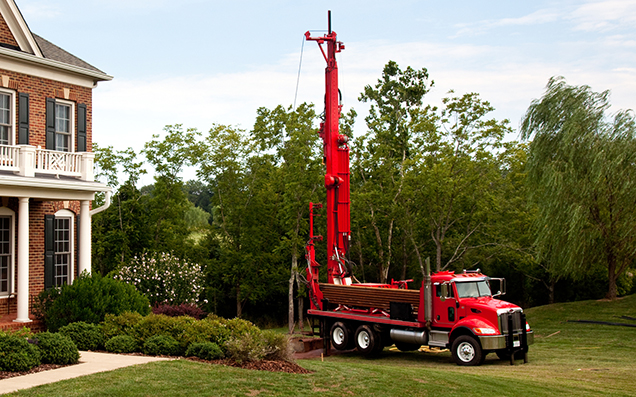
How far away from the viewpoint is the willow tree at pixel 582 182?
2697 cm

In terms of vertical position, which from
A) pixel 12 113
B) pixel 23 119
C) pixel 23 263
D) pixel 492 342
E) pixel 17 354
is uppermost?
pixel 12 113

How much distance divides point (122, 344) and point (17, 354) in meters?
2.83

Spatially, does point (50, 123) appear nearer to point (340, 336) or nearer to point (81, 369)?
point (81, 369)

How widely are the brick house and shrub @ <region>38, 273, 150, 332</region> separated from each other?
0.85 m

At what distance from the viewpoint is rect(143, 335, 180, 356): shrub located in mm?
13270

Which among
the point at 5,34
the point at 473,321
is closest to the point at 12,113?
the point at 5,34

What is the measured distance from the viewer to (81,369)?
1145 cm

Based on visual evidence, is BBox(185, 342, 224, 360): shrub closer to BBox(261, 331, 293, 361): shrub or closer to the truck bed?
BBox(261, 331, 293, 361): shrub

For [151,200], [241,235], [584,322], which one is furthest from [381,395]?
[151,200]

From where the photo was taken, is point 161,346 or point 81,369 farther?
point 161,346

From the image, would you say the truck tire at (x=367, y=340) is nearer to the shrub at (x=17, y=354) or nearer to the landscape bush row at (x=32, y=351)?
the landscape bush row at (x=32, y=351)

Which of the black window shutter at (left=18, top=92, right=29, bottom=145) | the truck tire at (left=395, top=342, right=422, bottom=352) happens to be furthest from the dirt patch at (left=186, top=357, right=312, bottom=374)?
the black window shutter at (left=18, top=92, right=29, bottom=145)

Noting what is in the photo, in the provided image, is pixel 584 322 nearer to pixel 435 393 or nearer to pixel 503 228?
pixel 503 228

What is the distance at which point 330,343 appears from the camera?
20438 millimetres
